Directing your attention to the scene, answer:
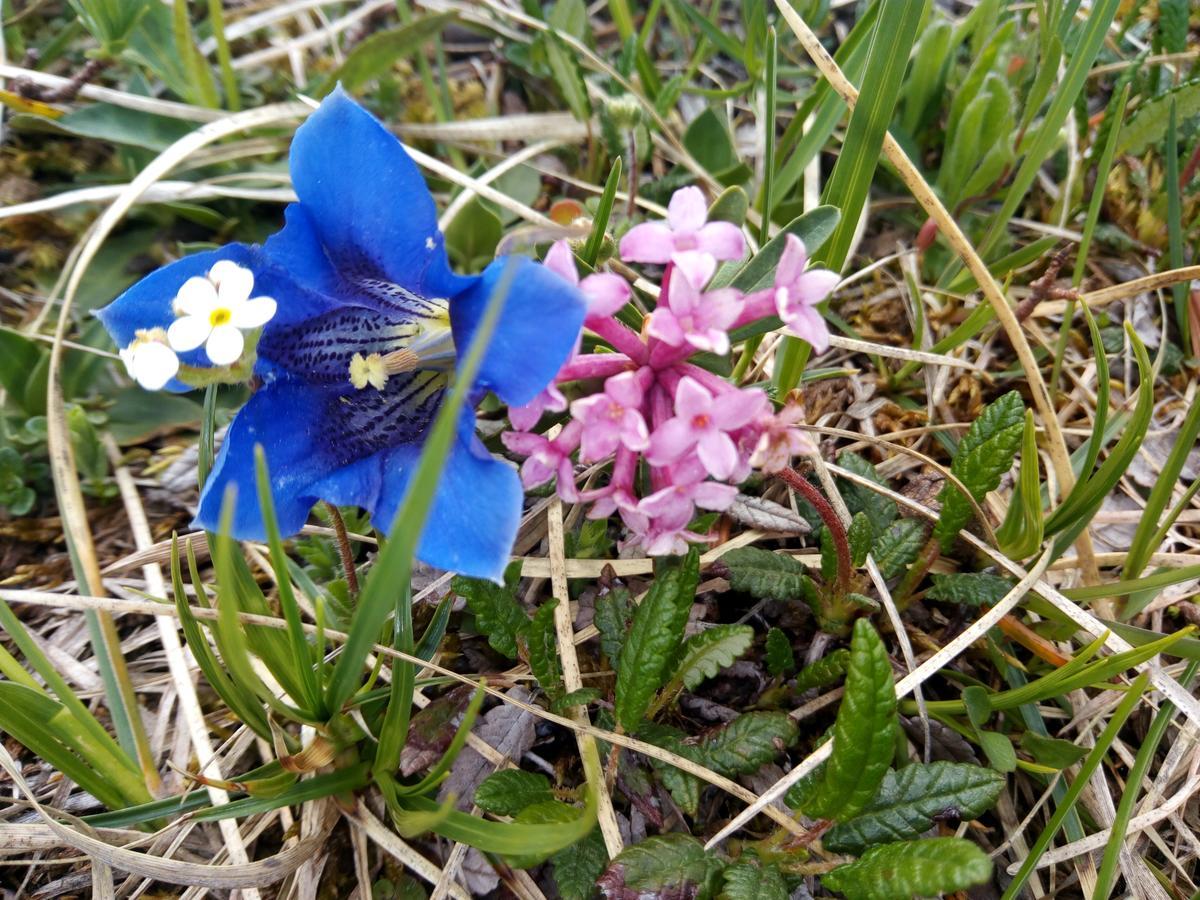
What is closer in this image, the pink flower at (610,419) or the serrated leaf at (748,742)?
the pink flower at (610,419)

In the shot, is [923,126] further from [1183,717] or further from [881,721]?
[881,721]

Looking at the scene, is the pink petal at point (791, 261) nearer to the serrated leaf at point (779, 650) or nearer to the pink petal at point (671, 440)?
the pink petal at point (671, 440)

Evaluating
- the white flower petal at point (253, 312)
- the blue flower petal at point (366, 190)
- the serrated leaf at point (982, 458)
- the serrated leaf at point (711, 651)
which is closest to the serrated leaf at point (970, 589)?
the serrated leaf at point (982, 458)

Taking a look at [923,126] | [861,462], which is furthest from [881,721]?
[923,126]

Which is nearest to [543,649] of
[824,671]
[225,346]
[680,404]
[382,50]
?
[824,671]

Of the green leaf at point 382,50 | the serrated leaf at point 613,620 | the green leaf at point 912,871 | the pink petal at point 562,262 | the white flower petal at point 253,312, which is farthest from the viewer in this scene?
the green leaf at point 382,50
